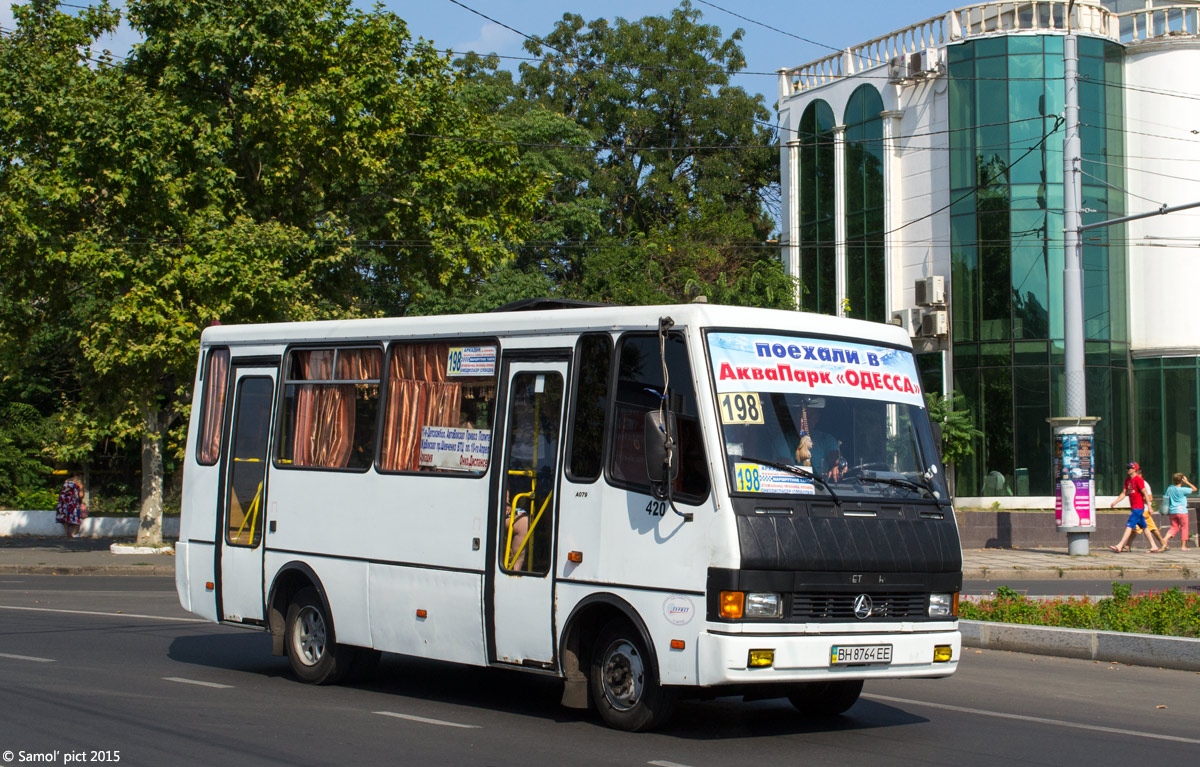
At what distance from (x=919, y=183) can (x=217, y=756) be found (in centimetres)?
3199

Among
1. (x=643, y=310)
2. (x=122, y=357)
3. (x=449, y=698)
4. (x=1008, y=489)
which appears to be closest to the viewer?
(x=643, y=310)

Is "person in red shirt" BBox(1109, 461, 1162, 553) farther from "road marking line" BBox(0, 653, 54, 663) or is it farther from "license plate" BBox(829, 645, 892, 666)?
"road marking line" BBox(0, 653, 54, 663)

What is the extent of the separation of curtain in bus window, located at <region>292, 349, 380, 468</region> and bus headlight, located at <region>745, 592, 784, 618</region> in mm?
4139

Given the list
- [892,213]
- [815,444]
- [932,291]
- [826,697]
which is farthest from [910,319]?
[815,444]

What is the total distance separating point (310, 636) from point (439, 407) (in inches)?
96.3

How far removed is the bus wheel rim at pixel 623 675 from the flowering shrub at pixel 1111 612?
22.2ft

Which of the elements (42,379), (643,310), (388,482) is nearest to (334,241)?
(42,379)

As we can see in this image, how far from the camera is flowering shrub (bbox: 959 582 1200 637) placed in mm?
13180

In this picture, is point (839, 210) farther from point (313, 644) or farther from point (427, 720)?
point (427, 720)

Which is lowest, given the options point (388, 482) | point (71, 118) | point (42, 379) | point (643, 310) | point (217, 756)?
point (217, 756)

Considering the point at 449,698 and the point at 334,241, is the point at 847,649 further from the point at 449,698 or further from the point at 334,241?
the point at 334,241

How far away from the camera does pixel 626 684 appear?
872 centimetres

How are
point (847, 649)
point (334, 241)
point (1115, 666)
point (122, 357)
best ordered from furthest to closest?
point (334, 241) < point (122, 357) < point (1115, 666) < point (847, 649)

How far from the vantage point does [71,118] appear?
1037 inches
